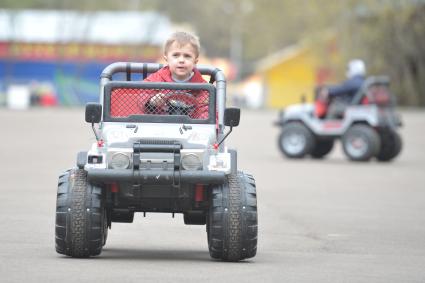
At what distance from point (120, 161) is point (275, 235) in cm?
330

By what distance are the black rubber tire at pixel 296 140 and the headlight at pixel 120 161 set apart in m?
19.6

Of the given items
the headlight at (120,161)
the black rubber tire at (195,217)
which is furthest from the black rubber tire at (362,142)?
the headlight at (120,161)

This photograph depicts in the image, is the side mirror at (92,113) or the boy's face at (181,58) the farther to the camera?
the boy's face at (181,58)

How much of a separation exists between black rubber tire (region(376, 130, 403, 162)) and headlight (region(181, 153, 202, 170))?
19.4 meters

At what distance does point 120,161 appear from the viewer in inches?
393

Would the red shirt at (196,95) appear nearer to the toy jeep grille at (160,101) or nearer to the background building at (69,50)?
the toy jeep grille at (160,101)

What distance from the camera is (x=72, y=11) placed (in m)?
105

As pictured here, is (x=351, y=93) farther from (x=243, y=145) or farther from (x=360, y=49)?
(x=360, y=49)

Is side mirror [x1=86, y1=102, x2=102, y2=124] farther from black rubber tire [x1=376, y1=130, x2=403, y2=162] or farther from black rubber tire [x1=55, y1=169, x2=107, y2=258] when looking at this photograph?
black rubber tire [x1=376, y1=130, x2=403, y2=162]

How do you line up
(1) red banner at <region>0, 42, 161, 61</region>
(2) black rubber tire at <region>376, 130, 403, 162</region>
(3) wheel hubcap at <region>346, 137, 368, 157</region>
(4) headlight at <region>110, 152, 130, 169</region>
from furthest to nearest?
(1) red banner at <region>0, 42, 161, 61</region> → (2) black rubber tire at <region>376, 130, 403, 162</region> → (3) wheel hubcap at <region>346, 137, 368, 157</region> → (4) headlight at <region>110, 152, 130, 169</region>

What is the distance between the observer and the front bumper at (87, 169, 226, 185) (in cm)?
987

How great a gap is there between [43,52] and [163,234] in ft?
273

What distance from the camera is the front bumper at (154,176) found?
32.4ft

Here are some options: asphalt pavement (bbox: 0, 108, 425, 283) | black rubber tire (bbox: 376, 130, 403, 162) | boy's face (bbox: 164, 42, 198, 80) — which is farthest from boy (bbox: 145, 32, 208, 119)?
black rubber tire (bbox: 376, 130, 403, 162)
